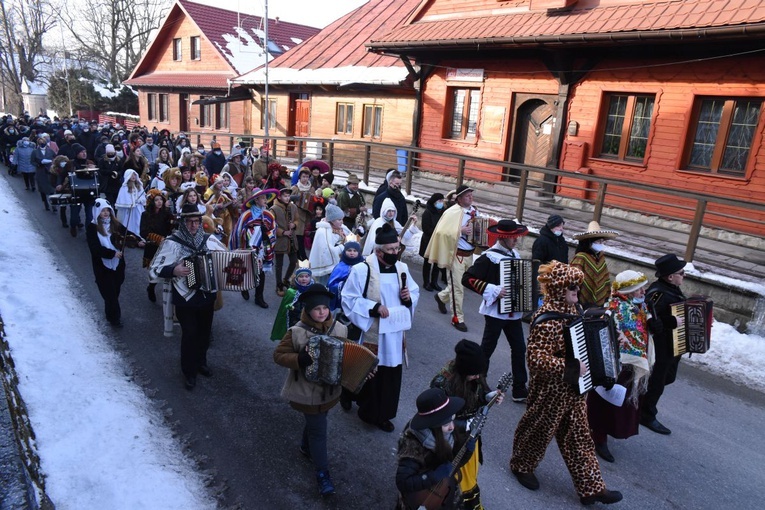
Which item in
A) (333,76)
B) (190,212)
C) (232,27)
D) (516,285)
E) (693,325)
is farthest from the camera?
(232,27)

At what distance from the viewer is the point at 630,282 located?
188 inches

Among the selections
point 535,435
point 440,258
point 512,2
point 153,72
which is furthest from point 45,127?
point 535,435

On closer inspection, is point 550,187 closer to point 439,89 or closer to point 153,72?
point 439,89

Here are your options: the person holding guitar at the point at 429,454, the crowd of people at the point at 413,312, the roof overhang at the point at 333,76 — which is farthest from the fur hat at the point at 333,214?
the roof overhang at the point at 333,76

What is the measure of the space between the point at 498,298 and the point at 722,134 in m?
8.26

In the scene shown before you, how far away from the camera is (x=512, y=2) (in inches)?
553

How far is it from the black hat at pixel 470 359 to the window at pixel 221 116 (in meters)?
26.5

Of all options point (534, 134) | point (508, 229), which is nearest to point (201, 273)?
point (508, 229)

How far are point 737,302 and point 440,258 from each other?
4.34 metres

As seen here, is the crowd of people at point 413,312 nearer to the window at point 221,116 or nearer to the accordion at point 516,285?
the accordion at point 516,285

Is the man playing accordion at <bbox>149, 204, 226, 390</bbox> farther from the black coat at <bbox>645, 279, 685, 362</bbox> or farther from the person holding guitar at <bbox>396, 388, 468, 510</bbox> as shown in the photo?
the black coat at <bbox>645, 279, 685, 362</bbox>

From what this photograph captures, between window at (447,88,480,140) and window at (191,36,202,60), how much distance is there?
19860 millimetres

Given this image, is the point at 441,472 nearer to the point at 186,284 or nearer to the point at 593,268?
the point at 186,284

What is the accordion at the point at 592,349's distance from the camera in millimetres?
3906
